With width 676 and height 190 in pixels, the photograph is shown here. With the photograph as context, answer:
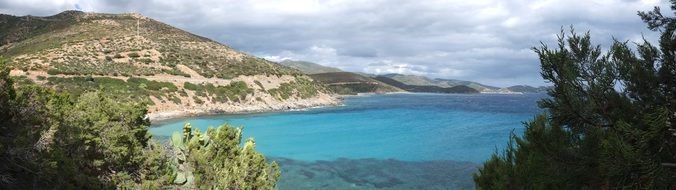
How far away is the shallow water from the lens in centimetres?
3069

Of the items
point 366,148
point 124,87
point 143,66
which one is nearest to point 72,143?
point 366,148

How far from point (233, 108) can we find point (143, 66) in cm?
1902

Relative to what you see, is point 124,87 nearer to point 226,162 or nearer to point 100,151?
point 100,151

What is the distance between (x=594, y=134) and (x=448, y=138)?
4989cm

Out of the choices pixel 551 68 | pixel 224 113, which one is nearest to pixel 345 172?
pixel 551 68

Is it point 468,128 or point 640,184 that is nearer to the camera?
point 640,184

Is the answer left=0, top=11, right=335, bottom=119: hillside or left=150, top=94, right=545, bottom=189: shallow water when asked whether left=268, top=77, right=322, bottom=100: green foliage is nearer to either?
left=0, top=11, right=335, bottom=119: hillside

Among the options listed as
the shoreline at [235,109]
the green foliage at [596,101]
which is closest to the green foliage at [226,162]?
the green foliage at [596,101]

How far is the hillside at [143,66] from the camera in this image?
6594 cm

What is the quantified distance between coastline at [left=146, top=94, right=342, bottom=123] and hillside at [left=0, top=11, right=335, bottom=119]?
0.18m

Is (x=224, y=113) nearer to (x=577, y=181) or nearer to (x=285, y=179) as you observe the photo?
(x=285, y=179)

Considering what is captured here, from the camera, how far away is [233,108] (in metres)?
75.9

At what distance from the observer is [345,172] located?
110 feet

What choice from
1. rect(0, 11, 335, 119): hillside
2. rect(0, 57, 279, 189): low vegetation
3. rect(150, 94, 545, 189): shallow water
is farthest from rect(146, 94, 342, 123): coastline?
rect(0, 57, 279, 189): low vegetation
